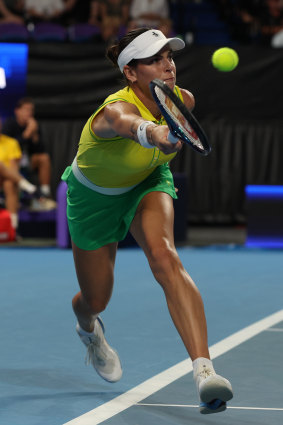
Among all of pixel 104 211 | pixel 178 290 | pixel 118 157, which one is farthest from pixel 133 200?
pixel 178 290

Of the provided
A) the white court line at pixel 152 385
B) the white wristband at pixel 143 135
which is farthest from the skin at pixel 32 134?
the white wristband at pixel 143 135

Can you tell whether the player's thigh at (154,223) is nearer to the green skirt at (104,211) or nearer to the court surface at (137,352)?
the green skirt at (104,211)

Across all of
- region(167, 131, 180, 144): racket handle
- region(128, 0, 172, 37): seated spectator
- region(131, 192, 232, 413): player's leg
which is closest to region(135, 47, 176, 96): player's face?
region(131, 192, 232, 413): player's leg

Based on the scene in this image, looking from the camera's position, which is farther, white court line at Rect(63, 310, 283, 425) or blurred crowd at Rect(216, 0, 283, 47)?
blurred crowd at Rect(216, 0, 283, 47)

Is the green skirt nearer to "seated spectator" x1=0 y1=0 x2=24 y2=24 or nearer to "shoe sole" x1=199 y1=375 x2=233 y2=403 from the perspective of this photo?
"shoe sole" x1=199 y1=375 x2=233 y2=403

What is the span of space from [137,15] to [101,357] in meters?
11.9

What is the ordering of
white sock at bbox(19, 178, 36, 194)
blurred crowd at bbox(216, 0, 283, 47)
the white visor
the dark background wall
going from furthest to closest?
blurred crowd at bbox(216, 0, 283, 47) → the dark background wall → white sock at bbox(19, 178, 36, 194) → the white visor

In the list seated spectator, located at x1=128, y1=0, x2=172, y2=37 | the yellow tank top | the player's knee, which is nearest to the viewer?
the player's knee

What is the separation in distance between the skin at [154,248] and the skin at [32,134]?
8.80m

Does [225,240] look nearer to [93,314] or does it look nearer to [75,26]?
[75,26]

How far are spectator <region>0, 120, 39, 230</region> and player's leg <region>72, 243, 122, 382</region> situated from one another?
25.7ft

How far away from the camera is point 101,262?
4676 mm

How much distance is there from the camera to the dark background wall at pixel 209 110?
15070mm

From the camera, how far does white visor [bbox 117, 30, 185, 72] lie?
14.0 feet
